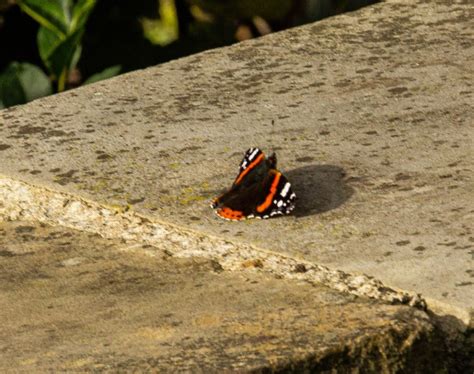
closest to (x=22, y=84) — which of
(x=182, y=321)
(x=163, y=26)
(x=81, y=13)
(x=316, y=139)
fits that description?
(x=81, y=13)

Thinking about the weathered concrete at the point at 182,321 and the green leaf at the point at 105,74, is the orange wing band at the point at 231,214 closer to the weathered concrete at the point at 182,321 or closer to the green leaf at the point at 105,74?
the weathered concrete at the point at 182,321

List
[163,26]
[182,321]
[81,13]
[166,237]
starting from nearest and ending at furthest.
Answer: [182,321] → [166,237] → [81,13] → [163,26]

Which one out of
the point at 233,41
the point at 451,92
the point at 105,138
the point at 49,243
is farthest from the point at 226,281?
the point at 233,41

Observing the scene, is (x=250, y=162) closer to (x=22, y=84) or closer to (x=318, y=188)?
(x=318, y=188)

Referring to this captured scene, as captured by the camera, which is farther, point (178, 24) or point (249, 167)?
point (178, 24)

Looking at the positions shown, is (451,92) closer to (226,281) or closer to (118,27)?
(226,281)

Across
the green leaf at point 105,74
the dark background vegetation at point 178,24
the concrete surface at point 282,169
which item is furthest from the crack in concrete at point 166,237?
the dark background vegetation at point 178,24
